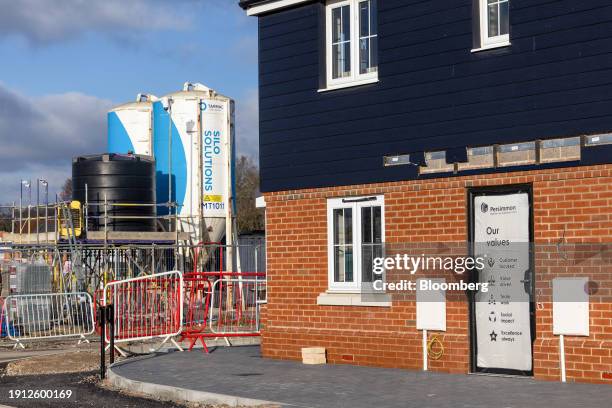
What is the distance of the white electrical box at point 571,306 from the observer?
507 inches

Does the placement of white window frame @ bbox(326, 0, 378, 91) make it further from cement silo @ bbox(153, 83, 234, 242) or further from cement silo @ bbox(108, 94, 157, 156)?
cement silo @ bbox(108, 94, 157, 156)

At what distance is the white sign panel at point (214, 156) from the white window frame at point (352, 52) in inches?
759

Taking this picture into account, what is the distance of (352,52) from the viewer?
52.4ft

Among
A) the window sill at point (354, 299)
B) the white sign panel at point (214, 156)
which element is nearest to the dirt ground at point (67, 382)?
the window sill at point (354, 299)

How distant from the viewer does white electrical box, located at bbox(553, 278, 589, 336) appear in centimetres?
1287

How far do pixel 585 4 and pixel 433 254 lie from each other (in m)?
4.08

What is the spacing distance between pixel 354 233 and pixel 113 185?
60.2 feet

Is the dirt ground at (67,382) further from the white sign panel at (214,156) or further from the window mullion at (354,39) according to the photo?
the white sign panel at (214,156)

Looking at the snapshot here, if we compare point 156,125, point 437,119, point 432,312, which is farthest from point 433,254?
point 156,125

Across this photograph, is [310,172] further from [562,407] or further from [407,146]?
[562,407]

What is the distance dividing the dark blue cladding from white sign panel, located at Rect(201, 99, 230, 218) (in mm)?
18322

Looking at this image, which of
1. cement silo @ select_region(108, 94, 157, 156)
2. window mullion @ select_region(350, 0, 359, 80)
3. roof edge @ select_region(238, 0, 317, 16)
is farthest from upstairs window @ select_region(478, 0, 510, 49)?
cement silo @ select_region(108, 94, 157, 156)

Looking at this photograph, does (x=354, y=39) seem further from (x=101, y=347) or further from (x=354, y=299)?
(x=101, y=347)

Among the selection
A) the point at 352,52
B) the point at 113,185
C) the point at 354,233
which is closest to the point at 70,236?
the point at 113,185
